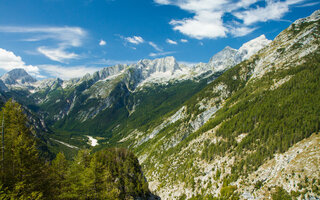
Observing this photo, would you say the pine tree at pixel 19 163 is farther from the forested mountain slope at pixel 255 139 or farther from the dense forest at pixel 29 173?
the forested mountain slope at pixel 255 139

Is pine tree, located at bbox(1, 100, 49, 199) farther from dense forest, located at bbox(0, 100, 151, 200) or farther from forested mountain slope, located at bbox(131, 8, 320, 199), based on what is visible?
forested mountain slope, located at bbox(131, 8, 320, 199)

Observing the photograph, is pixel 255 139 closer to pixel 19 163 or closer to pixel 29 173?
pixel 29 173

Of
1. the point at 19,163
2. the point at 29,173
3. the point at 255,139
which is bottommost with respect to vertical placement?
the point at 255,139

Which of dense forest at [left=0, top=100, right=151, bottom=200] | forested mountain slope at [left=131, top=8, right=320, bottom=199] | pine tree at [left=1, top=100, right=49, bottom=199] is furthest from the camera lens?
forested mountain slope at [left=131, top=8, right=320, bottom=199]

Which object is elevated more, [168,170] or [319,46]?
[319,46]

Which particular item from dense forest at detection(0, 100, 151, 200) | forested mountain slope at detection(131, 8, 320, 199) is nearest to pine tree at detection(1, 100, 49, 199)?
dense forest at detection(0, 100, 151, 200)

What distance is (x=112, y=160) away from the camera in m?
76.8

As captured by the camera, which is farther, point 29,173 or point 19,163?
point 29,173

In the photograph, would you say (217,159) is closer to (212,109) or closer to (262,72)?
(212,109)

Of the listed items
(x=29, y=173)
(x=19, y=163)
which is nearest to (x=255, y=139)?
(x=29, y=173)

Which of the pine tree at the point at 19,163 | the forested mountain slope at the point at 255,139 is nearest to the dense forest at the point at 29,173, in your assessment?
the pine tree at the point at 19,163

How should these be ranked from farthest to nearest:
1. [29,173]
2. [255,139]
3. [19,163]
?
[255,139], [29,173], [19,163]

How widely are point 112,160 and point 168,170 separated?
2589 inches

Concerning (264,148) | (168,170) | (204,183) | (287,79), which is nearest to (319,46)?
(287,79)
